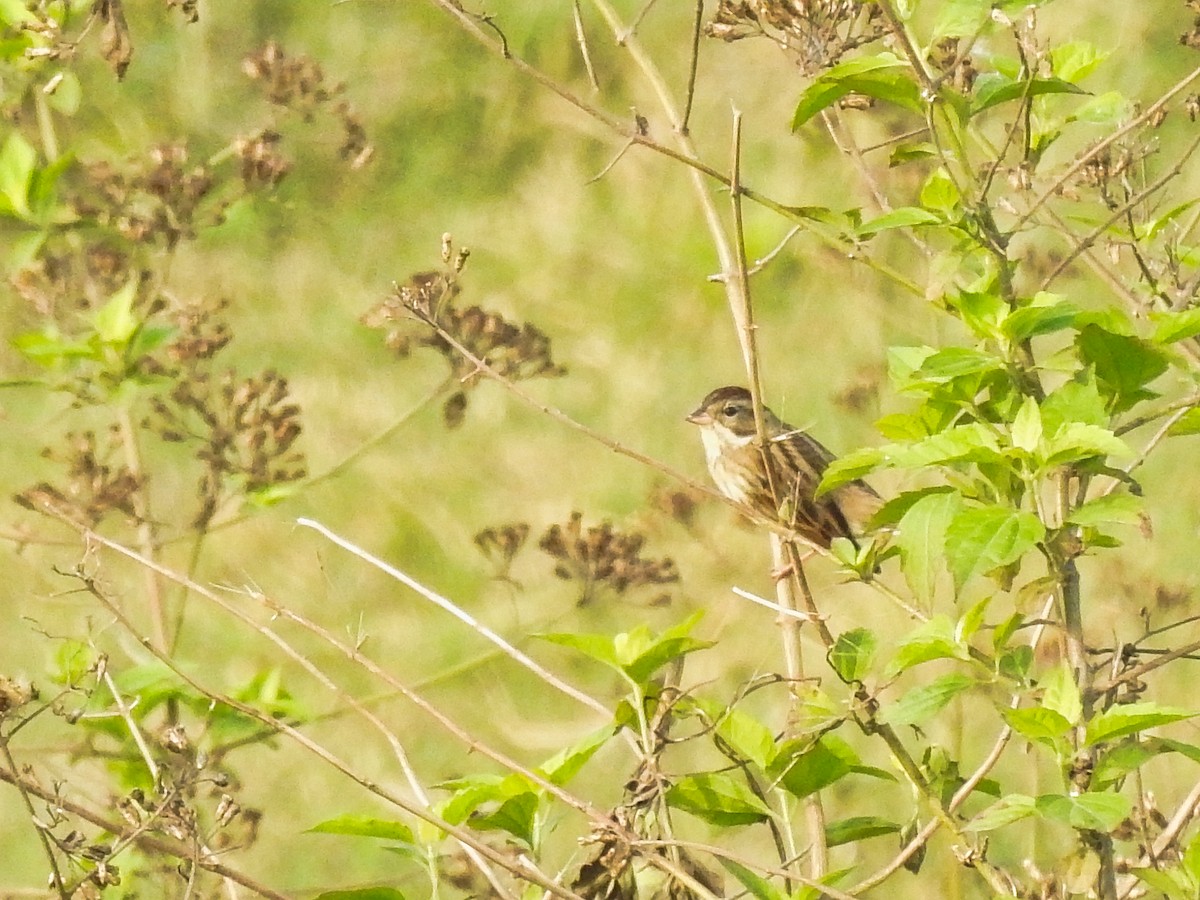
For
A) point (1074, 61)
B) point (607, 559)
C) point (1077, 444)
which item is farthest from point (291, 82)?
point (1077, 444)

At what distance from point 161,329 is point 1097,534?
Answer: 1.41m

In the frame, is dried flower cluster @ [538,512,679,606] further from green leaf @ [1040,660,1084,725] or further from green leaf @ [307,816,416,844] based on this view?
green leaf @ [1040,660,1084,725]

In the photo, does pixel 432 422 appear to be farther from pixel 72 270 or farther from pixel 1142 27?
pixel 1142 27

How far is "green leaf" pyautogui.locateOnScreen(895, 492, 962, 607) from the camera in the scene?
1020mm

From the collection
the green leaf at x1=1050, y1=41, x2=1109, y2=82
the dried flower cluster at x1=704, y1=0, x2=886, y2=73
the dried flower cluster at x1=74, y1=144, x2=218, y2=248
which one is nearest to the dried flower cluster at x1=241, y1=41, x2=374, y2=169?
the dried flower cluster at x1=74, y1=144, x2=218, y2=248

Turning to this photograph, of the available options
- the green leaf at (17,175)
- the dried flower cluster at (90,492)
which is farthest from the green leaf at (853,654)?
the green leaf at (17,175)

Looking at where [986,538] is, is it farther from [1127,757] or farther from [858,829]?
[858,829]

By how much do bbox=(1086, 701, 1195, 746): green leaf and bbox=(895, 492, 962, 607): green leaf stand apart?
0.14m

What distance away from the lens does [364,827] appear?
1.14m

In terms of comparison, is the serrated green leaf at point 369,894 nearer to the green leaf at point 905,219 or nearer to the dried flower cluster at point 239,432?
the green leaf at point 905,219

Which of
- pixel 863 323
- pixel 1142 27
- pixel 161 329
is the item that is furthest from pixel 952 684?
pixel 1142 27

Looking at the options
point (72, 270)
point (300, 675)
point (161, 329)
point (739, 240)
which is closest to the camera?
point (739, 240)

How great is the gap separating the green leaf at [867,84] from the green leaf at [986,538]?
0.31 metres

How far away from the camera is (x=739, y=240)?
3.79 feet
